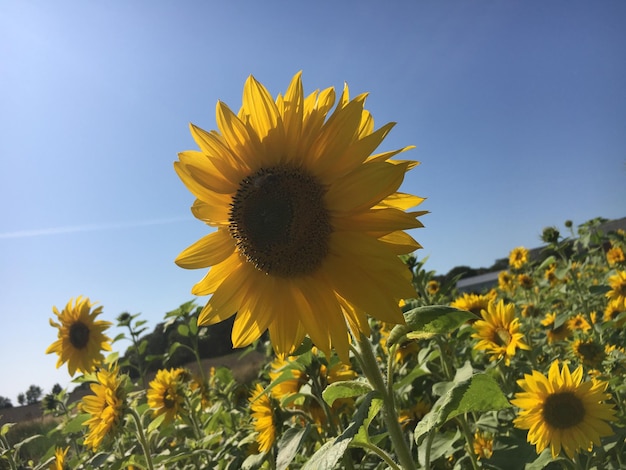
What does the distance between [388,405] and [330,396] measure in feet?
0.72

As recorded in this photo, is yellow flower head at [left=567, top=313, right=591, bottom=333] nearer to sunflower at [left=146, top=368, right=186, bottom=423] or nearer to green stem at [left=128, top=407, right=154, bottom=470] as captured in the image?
sunflower at [left=146, top=368, right=186, bottom=423]

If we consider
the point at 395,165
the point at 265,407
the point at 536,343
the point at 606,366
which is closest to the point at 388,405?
the point at 395,165

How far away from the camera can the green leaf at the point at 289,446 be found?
153cm

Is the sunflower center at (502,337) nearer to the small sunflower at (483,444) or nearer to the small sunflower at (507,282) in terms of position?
the small sunflower at (483,444)

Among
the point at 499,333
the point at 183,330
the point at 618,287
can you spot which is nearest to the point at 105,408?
the point at 183,330

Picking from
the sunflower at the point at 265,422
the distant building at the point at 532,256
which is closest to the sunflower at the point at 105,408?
the sunflower at the point at 265,422

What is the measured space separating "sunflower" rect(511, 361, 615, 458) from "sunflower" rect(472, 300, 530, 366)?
0.64m

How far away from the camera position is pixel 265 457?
102 inches

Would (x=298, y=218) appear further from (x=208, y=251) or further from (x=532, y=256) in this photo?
(x=532, y=256)

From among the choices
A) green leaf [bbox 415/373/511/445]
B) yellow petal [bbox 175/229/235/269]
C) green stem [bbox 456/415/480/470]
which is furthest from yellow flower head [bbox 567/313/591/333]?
yellow petal [bbox 175/229/235/269]

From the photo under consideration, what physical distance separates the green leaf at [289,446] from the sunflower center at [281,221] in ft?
1.92

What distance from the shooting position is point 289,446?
165cm

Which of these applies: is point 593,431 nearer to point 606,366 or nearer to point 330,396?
point 606,366

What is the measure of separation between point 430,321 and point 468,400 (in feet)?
0.91
